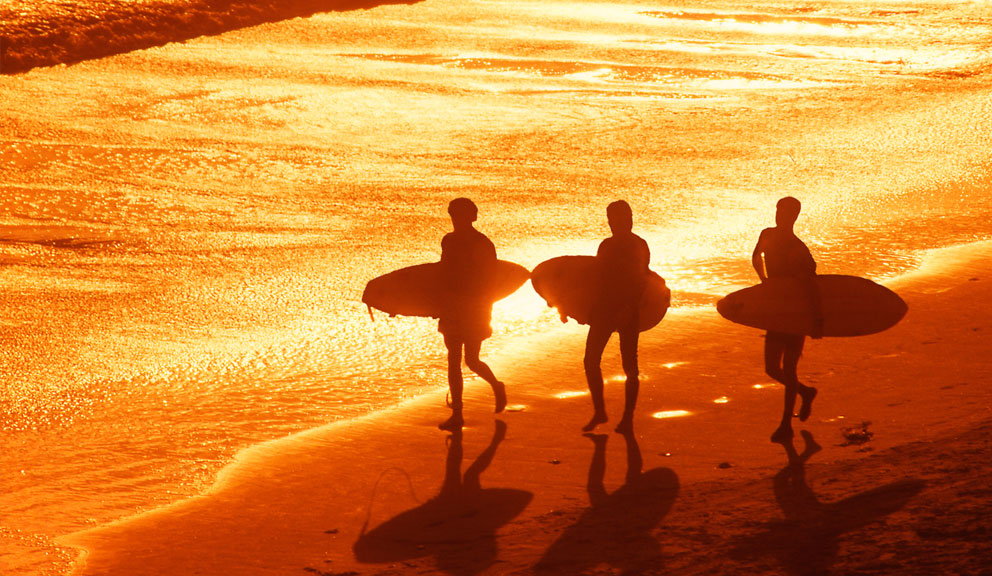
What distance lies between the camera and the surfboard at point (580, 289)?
893 centimetres

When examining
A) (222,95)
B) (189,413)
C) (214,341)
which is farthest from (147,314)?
(222,95)

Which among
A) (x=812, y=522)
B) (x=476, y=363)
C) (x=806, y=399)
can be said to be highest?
(x=476, y=363)

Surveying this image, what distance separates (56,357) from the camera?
1081cm

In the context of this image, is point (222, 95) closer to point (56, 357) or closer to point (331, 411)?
point (56, 357)

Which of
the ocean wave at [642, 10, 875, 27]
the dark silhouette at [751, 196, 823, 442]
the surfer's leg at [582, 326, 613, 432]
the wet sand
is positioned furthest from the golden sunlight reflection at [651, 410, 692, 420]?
the ocean wave at [642, 10, 875, 27]

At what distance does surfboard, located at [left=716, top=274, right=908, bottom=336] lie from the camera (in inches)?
340

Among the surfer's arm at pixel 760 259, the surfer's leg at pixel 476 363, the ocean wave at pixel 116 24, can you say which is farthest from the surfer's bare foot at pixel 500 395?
the ocean wave at pixel 116 24

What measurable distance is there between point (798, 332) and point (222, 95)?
48.1ft

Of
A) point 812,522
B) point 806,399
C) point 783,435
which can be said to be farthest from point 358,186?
point 812,522

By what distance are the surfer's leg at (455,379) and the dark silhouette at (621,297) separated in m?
0.89

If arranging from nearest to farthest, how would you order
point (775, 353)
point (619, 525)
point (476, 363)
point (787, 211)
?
point (619, 525) < point (787, 211) < point (775, 353) < point (476, 363)

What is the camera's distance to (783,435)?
8.72m

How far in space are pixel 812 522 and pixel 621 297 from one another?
2.19m

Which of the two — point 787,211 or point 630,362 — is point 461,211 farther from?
point 787,211
